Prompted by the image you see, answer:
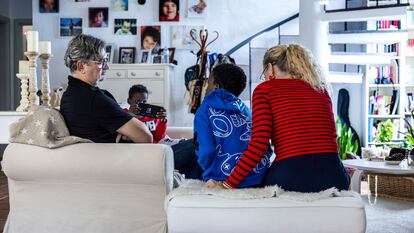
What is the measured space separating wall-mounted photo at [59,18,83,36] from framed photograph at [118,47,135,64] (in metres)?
0.68

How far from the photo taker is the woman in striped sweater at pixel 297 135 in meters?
2.41

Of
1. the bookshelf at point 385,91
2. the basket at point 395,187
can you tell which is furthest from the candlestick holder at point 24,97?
the bookshelf at point 385,91

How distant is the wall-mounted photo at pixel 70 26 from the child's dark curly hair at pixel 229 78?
5.25m

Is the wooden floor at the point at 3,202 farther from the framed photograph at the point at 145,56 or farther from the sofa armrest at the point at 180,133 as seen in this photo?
the framed photograph at the point at 145,56

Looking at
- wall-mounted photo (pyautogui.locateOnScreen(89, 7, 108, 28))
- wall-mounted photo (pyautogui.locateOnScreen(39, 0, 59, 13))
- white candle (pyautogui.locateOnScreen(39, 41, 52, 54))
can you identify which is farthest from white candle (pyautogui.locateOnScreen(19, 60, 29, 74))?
wall-mounted photo (pyautogui.locateOnScreen(39, 0, 59, 13))

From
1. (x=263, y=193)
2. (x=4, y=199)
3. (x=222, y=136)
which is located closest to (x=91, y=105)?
(x=222, y=136)

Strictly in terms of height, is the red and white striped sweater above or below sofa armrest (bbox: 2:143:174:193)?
above

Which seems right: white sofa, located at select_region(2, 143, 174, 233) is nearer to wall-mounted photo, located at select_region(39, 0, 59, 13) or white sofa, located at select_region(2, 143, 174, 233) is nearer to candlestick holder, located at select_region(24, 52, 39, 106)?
candlestick holder, located at select_region(24, 52, 39, 106)

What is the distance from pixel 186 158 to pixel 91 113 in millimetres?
722

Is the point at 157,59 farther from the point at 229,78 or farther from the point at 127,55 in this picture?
the point at 229,78

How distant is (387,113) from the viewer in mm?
7461

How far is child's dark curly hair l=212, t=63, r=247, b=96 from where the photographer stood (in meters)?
2.79

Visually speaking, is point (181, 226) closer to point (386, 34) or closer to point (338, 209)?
point (338, 209)

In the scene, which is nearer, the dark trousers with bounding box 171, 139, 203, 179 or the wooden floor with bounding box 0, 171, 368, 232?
the dark trousers with bounding box 171, 139, 203, 179
